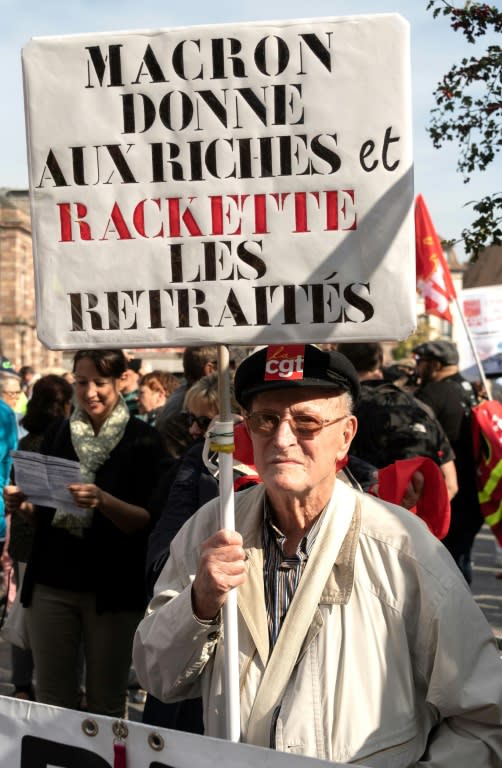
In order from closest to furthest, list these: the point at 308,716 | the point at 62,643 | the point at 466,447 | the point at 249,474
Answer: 1. the point at 308,716
2. the point at 249,474
3. the point at 62,643
4. the point at 466,447

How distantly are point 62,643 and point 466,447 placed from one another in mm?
3216

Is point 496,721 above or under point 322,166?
under

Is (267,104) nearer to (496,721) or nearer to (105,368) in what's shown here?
(496,721)

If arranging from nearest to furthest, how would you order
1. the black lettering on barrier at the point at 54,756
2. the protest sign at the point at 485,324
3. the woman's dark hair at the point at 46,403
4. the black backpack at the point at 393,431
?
the black lettering on barrier at the point at 54,756 → the black backpack at the point at 393,431 → the woman's dark hair at the point at 46,403 → the protest sign at the point at 485,324

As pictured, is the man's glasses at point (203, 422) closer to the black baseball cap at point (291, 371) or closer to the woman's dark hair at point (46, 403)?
the black baseball cap at point (291, 371)

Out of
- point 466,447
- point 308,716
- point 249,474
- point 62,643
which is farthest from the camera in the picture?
point 466,447

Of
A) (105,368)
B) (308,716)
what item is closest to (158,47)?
(308,716)

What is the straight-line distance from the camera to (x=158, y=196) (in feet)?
7.49

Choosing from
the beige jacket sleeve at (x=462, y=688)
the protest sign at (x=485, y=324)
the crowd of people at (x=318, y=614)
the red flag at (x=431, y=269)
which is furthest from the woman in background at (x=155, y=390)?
the beige jacket sleeve at (x=462, y=688)

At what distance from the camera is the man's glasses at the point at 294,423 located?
2.34 m

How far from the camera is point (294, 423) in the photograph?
2.34 metres

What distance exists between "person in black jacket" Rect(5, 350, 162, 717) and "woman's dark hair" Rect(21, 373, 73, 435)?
4.39 feet

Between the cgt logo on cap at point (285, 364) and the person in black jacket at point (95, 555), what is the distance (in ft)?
6.92

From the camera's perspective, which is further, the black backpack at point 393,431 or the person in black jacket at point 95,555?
the black backpack at point 393,431
